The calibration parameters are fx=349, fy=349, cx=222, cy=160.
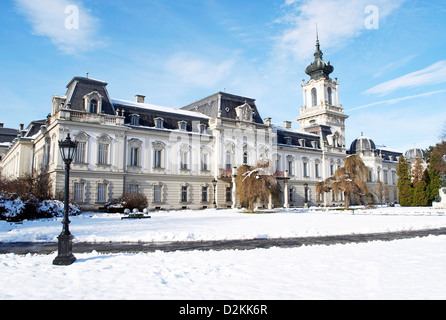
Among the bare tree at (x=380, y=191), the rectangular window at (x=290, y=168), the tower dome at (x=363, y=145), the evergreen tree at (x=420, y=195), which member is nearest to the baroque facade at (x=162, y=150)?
the rectangular window at (x=290, y=168)

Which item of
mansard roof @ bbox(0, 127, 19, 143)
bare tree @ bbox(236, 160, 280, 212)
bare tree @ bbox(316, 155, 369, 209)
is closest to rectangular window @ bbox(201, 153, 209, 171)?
bare tree @ bbox(236, 160, 280, 212)

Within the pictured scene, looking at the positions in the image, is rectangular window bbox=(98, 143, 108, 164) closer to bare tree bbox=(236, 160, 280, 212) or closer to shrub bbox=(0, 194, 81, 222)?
shrub bbox=(0, 194, 81, 222)

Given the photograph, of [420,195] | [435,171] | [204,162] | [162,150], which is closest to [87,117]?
[162,150]

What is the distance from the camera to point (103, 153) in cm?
3269

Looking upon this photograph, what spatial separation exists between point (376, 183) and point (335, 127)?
1195cm

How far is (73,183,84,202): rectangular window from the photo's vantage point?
100 feet

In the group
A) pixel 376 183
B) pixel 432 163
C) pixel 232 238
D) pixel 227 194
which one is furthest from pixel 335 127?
pixel 232 238

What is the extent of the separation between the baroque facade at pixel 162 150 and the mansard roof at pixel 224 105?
13 centimetres

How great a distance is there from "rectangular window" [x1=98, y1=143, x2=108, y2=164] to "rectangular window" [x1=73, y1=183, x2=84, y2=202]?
9.39 ft

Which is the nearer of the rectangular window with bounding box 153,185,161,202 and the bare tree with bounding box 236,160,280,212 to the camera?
the bare tree with bounding box 236,160,280,212

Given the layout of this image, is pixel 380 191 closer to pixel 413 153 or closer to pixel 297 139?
pixel 413 153

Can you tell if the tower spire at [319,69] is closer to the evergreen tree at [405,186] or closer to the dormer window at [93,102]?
the evergreen tree at [405,186]

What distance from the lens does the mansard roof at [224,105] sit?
1613 inches
